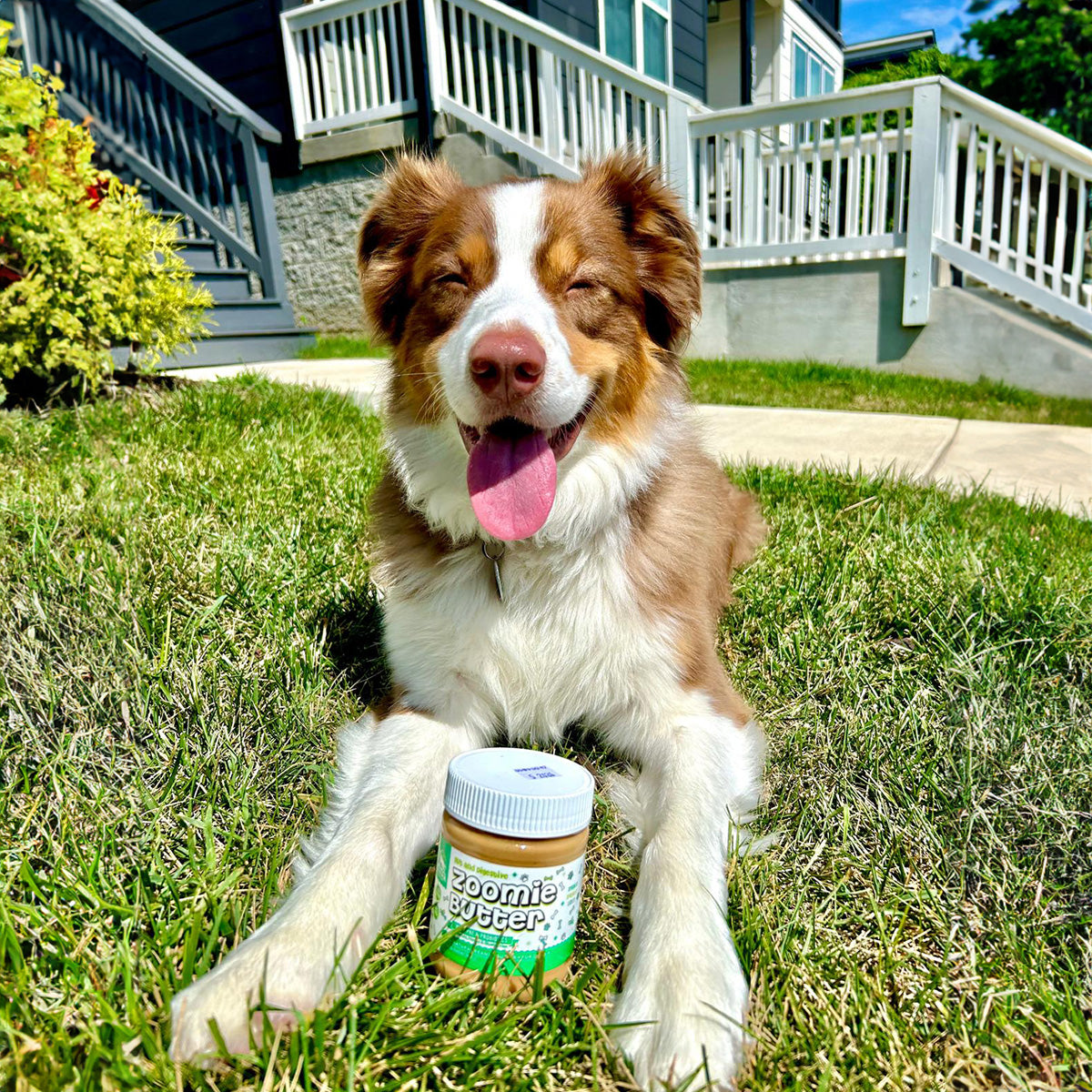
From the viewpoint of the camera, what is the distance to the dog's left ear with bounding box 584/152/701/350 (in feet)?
9.26

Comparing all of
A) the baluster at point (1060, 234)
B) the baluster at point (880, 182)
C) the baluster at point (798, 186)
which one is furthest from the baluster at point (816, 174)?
the baluster at point (1060, 234)

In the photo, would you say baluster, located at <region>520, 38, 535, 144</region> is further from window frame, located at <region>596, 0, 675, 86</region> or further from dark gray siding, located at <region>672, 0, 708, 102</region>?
dark gray siding, located at <region>672, 0, 708, 102</region>

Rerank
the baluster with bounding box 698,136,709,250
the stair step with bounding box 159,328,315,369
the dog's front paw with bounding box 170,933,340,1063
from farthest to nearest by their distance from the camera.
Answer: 1. the baluster with bounding box 698,136,709,250
2. the stair step with bounding box 159,328,315,369
3. the dog's front paw with bounding box 170,933,340,1063

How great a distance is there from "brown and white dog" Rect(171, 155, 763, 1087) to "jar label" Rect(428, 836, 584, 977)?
197 millimetres

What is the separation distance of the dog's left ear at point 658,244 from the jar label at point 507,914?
5.85 ft

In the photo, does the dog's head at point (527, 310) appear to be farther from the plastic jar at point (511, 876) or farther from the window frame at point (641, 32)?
the window frame at point (641, 32)

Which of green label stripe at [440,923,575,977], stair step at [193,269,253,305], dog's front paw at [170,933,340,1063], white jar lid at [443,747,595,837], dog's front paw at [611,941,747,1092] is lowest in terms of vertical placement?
dog's front paw at [611,941,747,1092]

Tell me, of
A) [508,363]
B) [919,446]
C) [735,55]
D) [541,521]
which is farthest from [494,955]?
[735,55]

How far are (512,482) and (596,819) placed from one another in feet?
2.93

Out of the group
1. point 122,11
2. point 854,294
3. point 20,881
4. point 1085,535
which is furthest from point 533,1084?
point 122,11

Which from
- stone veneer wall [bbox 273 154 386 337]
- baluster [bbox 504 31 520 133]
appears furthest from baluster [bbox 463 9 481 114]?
stone veneer wall [bbox 273 154 386 337]

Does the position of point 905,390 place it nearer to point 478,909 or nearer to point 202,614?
point 202,614

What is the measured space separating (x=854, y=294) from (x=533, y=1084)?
363 inches

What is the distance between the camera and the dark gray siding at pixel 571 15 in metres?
12.6
